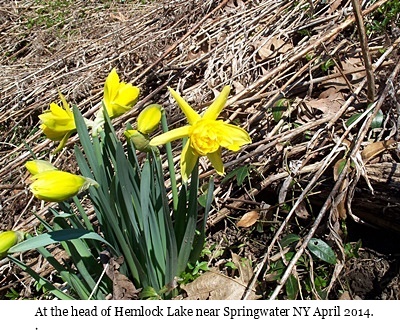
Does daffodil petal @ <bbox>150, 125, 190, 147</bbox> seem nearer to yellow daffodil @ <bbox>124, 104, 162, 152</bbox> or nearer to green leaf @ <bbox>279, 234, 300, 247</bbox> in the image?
yellow daffodil @ <bbox>124, 104, 162, 152</bbox>

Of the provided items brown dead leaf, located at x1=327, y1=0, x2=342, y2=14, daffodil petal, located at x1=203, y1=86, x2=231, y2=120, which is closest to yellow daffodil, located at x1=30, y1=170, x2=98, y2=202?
daffodil petal, located at x1=203, y1=86, x2=231, y2=120

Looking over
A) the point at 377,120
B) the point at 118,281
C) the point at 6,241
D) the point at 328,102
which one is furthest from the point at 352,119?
the point at 6,241

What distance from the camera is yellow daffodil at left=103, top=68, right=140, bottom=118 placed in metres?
1.25

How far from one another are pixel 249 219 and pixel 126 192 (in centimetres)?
68

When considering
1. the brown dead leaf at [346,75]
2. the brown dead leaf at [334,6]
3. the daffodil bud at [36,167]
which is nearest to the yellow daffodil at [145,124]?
the daffodil bud at [36,167]

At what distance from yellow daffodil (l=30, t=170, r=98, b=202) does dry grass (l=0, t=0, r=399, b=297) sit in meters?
0.24

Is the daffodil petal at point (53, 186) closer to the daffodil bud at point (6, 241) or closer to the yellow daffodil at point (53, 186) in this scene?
the yellow daffodil at point (53, 186)

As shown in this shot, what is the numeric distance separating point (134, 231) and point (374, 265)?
86 centimetres

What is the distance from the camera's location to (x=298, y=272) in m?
1.62

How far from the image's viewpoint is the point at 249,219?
70.1 inches

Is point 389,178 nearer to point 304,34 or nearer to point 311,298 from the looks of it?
point 311,298

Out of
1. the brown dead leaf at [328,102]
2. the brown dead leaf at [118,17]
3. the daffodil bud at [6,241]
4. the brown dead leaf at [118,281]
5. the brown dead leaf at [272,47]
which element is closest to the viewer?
the daffodil bud at [6,241]

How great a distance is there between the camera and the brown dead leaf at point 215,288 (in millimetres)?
1512

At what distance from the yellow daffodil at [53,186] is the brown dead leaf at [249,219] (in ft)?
2.69
